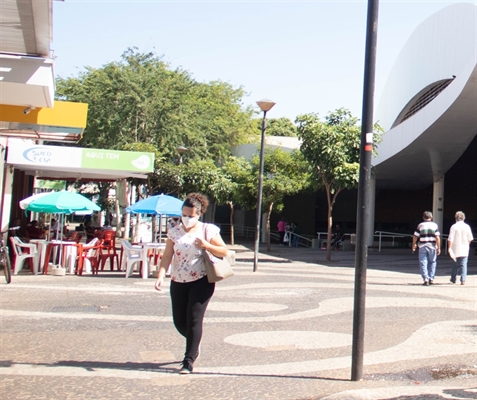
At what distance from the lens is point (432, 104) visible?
25875 mm

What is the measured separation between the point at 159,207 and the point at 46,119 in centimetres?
425

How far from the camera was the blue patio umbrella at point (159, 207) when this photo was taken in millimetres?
16734

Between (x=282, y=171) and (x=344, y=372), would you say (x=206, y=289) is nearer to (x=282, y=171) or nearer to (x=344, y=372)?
(x=344, y=372)

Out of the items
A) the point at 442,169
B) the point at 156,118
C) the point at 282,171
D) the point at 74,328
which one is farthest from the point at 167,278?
the point at 442,169

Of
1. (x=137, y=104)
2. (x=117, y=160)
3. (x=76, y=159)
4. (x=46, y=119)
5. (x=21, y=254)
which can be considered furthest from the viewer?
(x=137, y=104)

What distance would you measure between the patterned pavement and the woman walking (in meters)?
0.36

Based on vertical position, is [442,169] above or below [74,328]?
above

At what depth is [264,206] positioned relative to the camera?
29094 millimetres

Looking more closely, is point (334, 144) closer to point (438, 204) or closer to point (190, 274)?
point (438, 204)

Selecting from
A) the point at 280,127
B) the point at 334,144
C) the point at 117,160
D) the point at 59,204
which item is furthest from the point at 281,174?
the point at 280,127

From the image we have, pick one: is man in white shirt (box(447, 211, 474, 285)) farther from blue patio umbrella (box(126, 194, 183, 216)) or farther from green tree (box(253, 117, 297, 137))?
green tree (box(253, 117, 297, 137))

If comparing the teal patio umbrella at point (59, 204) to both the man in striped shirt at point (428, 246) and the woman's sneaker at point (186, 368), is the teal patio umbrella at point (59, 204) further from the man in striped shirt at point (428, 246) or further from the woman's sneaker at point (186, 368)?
the woman's sneaker at point (186, 368)

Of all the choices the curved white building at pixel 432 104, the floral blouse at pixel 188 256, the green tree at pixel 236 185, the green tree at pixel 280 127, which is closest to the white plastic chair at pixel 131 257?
the floral blouse at pixel 188 256

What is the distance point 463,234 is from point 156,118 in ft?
69.3
